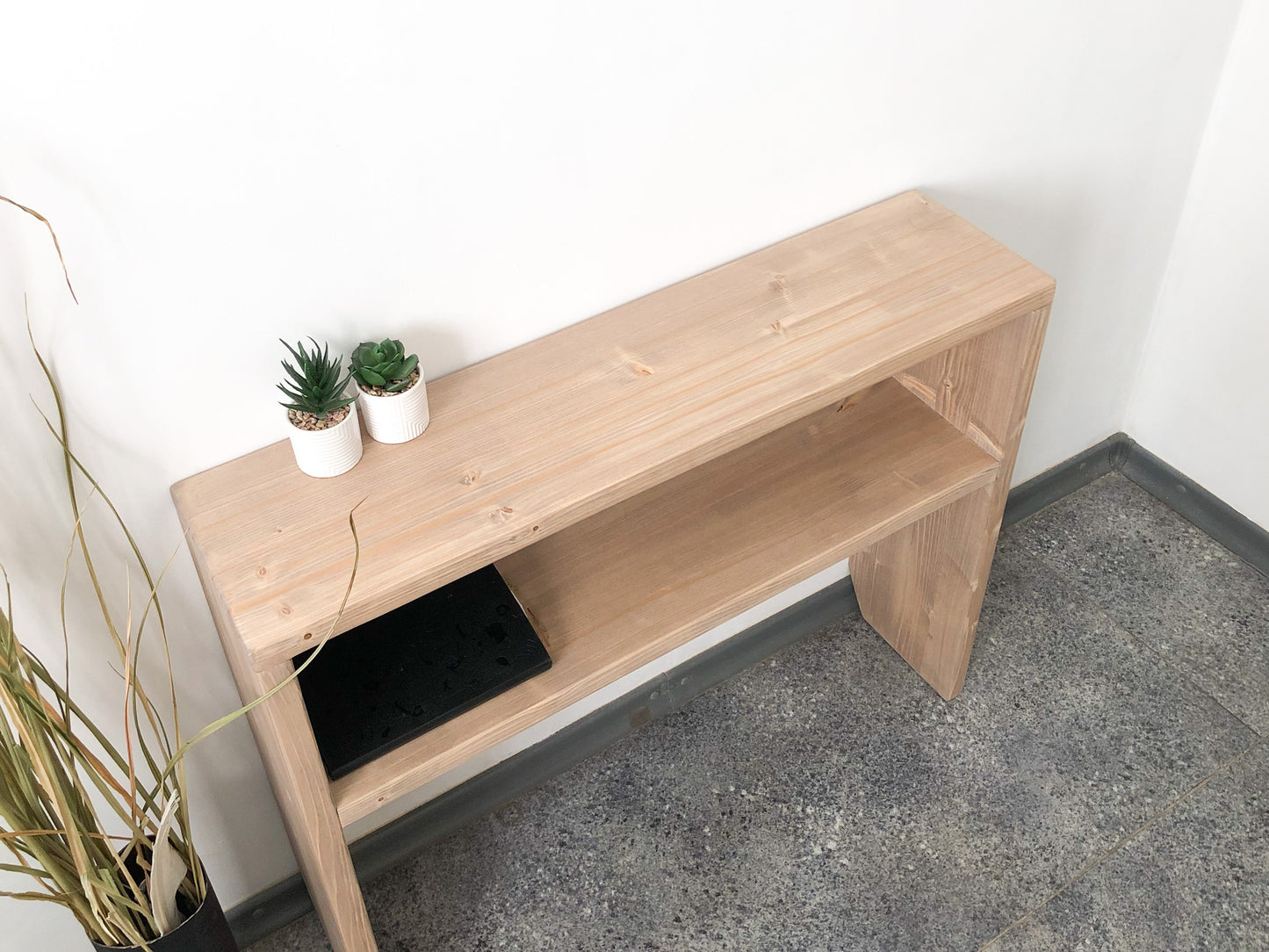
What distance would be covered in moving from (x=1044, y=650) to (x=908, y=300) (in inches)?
36.7

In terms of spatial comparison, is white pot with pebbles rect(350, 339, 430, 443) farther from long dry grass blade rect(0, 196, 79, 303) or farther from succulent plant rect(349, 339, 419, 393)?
long dry grass blade rect(0, 196, 79, 303)

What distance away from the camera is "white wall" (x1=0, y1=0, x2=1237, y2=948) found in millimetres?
956

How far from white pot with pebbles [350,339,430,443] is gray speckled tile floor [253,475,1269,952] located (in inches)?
33.7

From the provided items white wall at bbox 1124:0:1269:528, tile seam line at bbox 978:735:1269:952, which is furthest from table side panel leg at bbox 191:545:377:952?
white wall at bbox 1124:0:1269:528

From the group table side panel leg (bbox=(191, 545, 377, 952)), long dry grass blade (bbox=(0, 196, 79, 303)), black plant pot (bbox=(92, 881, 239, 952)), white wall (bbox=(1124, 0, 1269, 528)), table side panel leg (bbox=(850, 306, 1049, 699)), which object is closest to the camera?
long dry grass blade (bbox=(0, 196, 79, 303))

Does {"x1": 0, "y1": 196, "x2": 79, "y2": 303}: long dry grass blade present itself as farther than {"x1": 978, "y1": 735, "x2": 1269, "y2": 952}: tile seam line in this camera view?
No

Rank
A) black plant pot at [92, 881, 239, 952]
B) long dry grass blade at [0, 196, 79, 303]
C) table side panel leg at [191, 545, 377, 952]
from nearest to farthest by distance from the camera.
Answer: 1. long dry grass blade at [0, 196, 79, 303]
2. table side panel leg at [191, 545, 377, 952]
3. black plant pot at [92, 881, 239, 952]

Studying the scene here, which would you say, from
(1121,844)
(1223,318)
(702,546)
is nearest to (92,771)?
(702,546)

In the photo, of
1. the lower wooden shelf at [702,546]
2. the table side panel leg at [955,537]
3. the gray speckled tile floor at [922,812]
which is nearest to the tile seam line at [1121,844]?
the gray speckled tile floor at [922,812]

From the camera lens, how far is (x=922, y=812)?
1731 mm

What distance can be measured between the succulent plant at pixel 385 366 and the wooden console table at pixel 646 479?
75 mm

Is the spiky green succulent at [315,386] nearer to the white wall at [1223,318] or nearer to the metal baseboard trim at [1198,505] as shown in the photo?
the white wall at [1223,318]

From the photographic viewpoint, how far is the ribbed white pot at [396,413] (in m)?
1.12

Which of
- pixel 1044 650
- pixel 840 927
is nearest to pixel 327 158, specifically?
pixel 840 927
